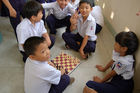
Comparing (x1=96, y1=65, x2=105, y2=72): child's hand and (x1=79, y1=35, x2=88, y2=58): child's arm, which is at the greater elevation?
(x1=79, y1=35, x2=88, y2=58): child's arm

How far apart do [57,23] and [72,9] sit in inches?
11.6

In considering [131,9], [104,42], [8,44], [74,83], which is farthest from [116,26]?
[8,44]

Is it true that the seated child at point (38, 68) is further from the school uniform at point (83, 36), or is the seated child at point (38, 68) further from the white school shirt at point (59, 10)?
the white school shirt at point (59, 10)

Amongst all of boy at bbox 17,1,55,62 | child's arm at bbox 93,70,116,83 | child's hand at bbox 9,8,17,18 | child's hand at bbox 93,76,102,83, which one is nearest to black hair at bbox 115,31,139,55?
child's arm at bbox 93,70,116,83

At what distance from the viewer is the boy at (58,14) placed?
181cm

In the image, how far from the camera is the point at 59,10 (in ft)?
6.09

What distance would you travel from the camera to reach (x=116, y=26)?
5.98ft

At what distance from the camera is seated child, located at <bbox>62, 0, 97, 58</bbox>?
1507 mm

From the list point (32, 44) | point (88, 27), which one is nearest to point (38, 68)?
point (32, 44)

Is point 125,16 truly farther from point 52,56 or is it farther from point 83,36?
point 52,56

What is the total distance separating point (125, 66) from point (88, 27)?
0.58 m

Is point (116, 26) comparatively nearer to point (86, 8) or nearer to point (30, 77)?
point (86, 8)

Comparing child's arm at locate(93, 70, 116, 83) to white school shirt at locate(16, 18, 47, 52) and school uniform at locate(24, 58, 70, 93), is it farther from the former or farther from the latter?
white school shirt at locate(16, 18, 47, 52)

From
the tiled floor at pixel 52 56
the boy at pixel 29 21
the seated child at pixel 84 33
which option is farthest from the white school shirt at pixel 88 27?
the boy at pixel 29 21
